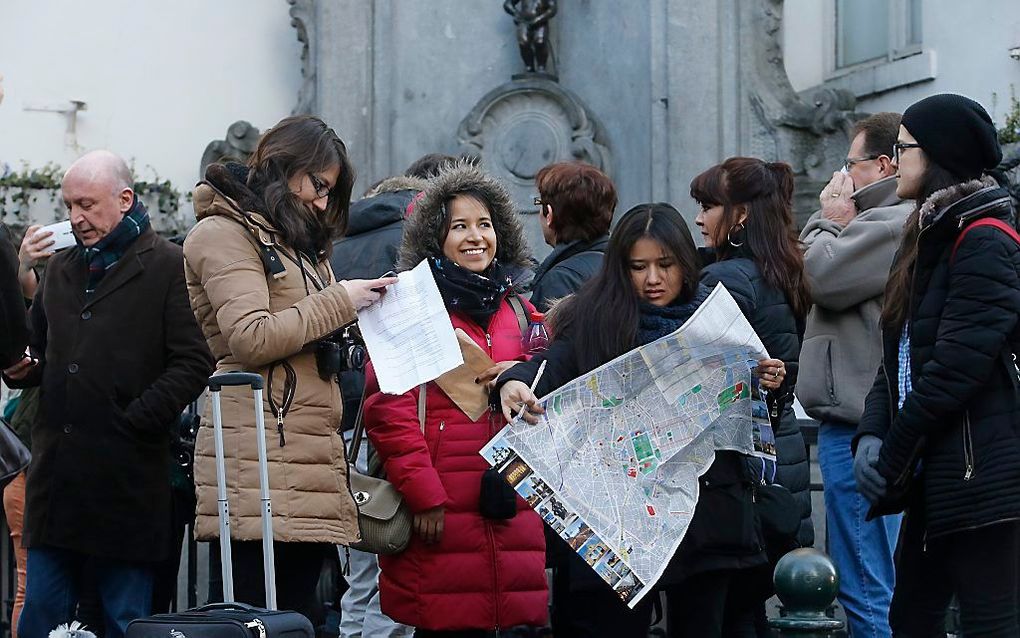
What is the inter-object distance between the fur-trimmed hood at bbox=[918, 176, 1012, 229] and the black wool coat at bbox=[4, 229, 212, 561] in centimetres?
243

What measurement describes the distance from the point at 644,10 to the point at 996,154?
273 inches

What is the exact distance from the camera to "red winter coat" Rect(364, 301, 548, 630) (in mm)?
5293

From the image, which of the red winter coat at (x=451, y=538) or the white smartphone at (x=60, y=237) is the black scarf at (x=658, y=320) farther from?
the white smartphone at (x=60, y=237)

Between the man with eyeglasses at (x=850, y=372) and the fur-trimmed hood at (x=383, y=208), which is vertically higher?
the fur-trimmed hood at (x=383, y=208)

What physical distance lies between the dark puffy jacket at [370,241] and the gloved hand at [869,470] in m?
2.07

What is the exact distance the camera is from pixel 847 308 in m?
6.22

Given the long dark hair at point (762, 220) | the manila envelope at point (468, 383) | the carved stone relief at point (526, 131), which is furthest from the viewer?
the carved stone relief at point (526, 131)

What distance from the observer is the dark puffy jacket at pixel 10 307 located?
18.0ft

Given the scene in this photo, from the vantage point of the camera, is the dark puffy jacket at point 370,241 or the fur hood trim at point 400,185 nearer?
the dark puffy jacket at point 370,241

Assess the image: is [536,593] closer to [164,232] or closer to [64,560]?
[64,560]

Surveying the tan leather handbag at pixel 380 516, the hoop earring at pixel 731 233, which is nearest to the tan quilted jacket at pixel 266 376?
the tan leather handbag at pixel 380 516

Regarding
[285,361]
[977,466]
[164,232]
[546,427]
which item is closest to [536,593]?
[546,427]

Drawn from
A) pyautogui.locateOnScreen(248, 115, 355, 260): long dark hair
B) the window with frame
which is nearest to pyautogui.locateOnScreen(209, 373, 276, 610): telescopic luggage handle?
pyautogui.locateOnScreen(248, 115, 355, 260): long dark hair

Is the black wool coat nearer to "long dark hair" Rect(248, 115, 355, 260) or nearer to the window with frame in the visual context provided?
"long dark hair" Rect(248, 115, 355, 260)
